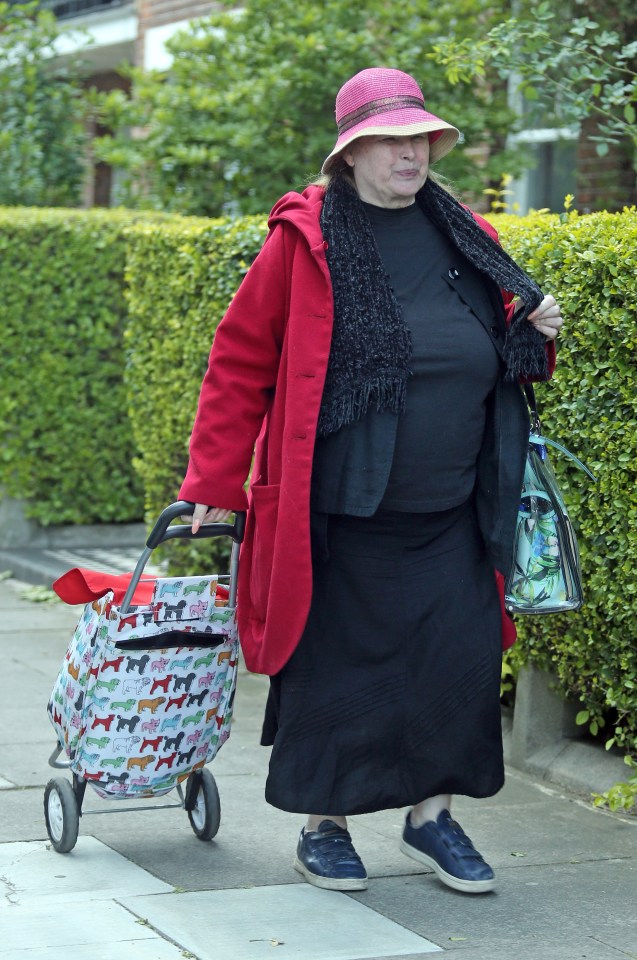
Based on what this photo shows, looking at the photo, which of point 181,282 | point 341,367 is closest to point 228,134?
point 181,282

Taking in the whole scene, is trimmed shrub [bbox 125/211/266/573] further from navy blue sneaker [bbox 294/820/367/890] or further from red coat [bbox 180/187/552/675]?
navy blue sneaker [bbox 294/820/367/890]

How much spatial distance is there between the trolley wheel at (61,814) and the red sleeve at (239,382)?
88 cm

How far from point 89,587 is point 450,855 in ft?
3.87

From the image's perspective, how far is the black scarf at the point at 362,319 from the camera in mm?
3650

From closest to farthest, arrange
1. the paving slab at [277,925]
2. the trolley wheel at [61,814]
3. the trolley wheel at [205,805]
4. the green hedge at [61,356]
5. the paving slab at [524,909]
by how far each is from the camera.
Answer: the paving slab at [277,925]
the paving slab at [524,909]
the trolley wheel at [61,814]
the trolley wheel at [205,805]
the green hedge at [61,356]

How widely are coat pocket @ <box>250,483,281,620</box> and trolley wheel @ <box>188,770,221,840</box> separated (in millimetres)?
573

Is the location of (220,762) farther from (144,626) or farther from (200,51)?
(200,51)

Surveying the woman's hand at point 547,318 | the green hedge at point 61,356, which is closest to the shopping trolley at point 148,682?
the woman's hand at point 547,318

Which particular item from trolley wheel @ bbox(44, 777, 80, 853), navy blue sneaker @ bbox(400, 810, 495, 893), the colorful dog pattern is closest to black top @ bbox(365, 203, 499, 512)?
the colorful dog pattern

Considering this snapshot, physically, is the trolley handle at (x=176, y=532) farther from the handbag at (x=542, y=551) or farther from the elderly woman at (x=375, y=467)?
the handbag at (x=542, y=551)

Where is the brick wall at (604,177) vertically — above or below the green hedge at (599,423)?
above

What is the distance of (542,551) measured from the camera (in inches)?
155

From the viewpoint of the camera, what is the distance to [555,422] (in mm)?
4613

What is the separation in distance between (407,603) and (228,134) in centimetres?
511
